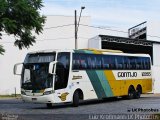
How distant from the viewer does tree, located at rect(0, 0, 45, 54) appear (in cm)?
2230

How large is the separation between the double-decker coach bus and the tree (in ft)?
5.86

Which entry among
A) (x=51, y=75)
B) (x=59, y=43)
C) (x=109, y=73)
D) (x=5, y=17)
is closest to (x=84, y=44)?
(x=59, y=43)

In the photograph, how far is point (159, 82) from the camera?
5728 centimetres

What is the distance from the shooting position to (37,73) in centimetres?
2667

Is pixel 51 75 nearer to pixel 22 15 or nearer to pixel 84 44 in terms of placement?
pixel 22 15

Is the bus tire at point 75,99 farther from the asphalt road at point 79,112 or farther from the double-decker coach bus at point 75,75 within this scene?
the asphalt road at point 79,112

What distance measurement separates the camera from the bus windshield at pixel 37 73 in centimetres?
2636

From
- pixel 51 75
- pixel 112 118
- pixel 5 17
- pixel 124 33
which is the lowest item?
pixel 112 118

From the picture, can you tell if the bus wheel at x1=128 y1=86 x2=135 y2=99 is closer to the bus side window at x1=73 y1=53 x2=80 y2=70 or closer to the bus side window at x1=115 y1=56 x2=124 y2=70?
the bus side window at x1=115 y1=56 x2=124 y2=70

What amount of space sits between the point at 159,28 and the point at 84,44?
1220 cm

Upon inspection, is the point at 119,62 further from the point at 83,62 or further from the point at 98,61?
the point at 83,62

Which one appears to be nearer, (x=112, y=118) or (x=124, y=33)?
(x=112, y=118)

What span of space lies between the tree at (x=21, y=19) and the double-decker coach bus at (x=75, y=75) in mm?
1787

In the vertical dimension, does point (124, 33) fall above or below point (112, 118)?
above
